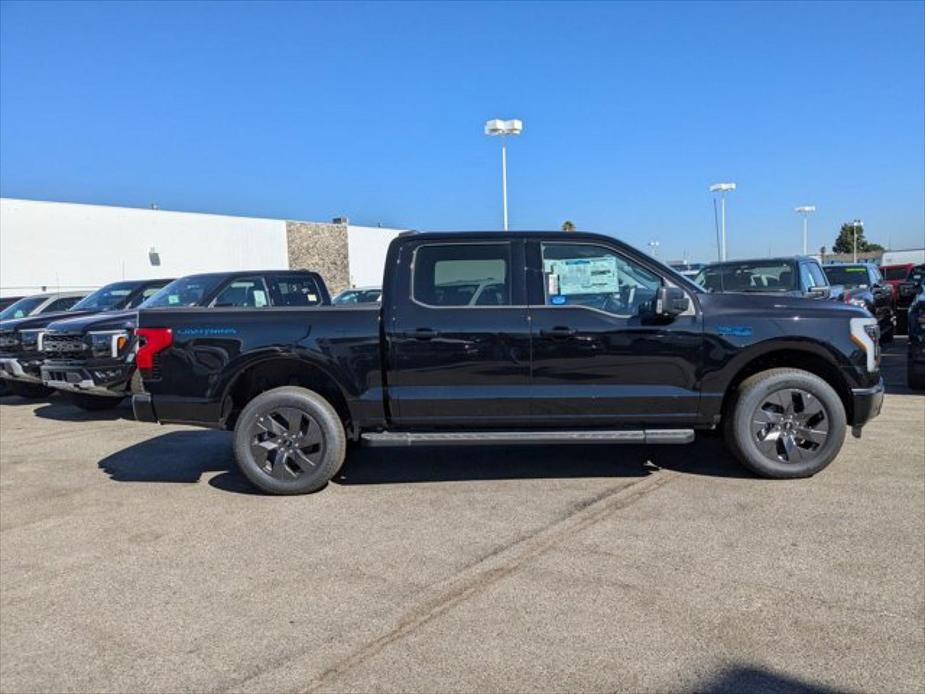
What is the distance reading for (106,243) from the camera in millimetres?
31844

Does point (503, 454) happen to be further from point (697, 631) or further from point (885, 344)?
point (885, 344)

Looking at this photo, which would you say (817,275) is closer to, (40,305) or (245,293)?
(245,293)

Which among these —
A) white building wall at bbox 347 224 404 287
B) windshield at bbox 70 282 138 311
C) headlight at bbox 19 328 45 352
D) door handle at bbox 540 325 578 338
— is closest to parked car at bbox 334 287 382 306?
windshield at bbox 70 282 138 311

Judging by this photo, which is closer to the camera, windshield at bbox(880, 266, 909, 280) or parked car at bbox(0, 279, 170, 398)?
parked car at bbox(0, 279, 170, 398)

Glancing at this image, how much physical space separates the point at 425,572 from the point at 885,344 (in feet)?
46.1

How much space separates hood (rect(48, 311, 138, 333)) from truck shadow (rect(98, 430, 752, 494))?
233 cm

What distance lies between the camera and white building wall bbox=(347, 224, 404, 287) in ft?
159

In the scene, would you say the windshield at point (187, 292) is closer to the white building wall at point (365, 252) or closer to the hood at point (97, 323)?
the hood at point (97, 323)

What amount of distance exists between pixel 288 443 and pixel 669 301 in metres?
3.16

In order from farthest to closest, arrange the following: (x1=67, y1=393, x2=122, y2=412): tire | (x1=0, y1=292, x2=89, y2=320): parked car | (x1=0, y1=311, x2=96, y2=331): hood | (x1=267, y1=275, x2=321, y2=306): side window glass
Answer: (x1=0, y1=292, x2=89, y2=320): parked car, (x1=0, y1=311, x2=96, y2=331): hood, (x1=67, y1=393, x2=122, y2=412): tire, (x1=267, y1=275, x2=321, y2=306): side window glass

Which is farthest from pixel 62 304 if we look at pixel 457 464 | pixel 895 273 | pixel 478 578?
pixel 895 273

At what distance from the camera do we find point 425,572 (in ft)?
13.7

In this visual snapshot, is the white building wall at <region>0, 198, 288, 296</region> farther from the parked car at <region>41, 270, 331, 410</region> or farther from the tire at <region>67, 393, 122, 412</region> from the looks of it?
the parked car at <region>41, 270, 331, 410</region>

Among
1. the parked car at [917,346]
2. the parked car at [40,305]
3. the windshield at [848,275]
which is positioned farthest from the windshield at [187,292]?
the windshield at [848,275]
